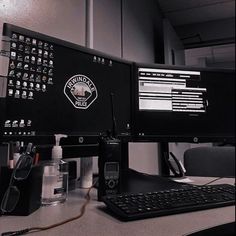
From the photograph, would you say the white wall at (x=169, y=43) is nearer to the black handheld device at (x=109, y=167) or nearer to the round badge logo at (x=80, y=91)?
the round badge logo at (x=80, y=91)

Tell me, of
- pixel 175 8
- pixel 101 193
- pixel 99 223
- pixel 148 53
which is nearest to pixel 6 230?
pixel 99 223

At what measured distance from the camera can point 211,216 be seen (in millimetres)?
618

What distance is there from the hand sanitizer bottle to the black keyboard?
0.50 ft

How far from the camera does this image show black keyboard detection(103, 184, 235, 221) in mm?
585

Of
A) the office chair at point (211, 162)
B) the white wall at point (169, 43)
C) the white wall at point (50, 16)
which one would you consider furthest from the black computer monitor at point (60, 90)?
the white wall at point (169, 43)

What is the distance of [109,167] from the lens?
75 centimetres

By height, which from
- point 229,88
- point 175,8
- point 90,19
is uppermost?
point 175,8

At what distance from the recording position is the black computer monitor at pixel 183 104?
3.59 feet

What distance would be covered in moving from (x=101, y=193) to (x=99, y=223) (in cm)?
20

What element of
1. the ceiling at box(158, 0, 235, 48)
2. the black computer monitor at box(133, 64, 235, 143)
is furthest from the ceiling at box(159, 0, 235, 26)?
the black computer monitor at box(133, 64, 235, 143)

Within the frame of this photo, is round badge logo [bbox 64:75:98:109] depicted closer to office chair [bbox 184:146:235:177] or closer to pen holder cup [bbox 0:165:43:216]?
pen holder cup [bbox 0:165:43:216]

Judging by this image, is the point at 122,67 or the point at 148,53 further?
the point at 148,53

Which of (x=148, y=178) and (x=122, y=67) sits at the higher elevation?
(x=122, y=67)

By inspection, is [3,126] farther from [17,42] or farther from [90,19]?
[90,19]
